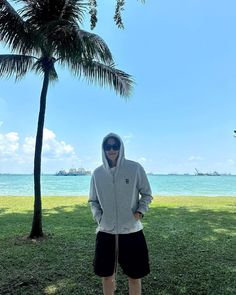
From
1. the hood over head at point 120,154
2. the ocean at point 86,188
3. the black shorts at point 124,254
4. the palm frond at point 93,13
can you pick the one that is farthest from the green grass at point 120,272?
the ocean at point 86,188

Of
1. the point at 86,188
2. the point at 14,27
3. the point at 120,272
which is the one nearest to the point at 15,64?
the point at 14,27

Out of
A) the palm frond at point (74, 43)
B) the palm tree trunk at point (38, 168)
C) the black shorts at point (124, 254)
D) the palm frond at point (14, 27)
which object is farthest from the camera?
the palm tree trunk at point (38, 168)

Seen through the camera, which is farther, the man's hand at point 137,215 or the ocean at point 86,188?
the ocean at point 86,188

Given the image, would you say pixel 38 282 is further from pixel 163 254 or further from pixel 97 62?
pixel 97 62

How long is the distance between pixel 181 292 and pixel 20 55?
582 cm

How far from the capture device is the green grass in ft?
15.1

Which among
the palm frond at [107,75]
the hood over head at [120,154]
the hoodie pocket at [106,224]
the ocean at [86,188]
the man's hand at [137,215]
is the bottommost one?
the ocean at [86,188]

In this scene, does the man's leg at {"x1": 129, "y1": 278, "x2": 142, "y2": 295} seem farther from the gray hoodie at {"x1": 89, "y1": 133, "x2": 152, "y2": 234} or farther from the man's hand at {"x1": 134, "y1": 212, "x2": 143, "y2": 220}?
the man's hand at {"x1": 134, "y1": 212, "x2": 143, "y2": 220}

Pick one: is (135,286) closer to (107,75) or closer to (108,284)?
(108,284)

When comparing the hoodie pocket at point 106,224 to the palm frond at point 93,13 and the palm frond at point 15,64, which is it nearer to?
the palm frond at point 93,13

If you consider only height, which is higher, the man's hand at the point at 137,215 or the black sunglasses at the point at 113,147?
the black sunglasses at the point at 113,147

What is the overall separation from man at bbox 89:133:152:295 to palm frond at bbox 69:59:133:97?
5.00 metres

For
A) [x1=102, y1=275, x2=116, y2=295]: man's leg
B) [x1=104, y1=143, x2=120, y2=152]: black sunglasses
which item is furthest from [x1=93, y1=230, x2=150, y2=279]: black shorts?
[x1=104, y1=143, x2=120, y2=152]: black sunglasses

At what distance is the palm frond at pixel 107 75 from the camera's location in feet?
26.9
